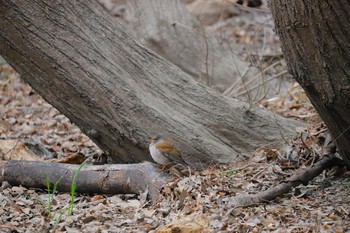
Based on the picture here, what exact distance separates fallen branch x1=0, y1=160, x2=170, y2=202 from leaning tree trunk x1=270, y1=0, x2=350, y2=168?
1.29 meters

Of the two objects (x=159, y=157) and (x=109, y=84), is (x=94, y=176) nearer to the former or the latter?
(x=159, y=157)

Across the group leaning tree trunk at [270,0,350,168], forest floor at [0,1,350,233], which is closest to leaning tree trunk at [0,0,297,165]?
forest floor at [0,1,350,233]

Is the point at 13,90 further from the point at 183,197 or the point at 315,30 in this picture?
the point at 315,30

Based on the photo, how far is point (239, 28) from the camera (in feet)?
43.4

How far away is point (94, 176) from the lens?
553 cm

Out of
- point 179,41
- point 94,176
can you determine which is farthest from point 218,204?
point 179,41

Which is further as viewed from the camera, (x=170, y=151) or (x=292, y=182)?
(x=170, y=151)

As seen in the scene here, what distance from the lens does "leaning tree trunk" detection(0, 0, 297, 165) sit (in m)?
5.62

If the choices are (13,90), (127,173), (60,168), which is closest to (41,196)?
(60,168)

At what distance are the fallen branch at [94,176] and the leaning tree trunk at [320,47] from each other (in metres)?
1.29

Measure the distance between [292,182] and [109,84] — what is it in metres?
1.73

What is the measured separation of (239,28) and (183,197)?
871 cm

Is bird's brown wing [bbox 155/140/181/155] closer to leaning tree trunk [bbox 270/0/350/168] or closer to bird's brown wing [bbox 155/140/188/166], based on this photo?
bird's brown wing [bbox 155/140/188/166]

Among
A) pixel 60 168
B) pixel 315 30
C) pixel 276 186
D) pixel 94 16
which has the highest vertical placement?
pixel 94 16
